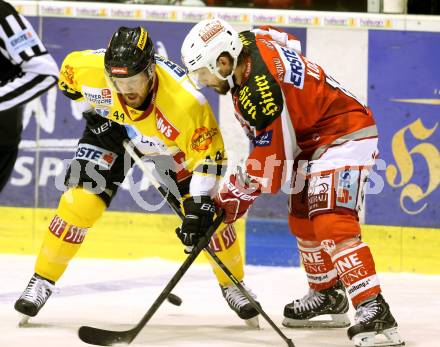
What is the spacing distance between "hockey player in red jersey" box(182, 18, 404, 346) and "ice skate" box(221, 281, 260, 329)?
1.34ft

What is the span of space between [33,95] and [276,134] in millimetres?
851

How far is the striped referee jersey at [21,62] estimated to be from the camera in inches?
138

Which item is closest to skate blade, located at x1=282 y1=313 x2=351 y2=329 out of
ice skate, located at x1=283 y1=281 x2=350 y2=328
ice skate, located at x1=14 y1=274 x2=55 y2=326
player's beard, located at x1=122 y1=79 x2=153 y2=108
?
ice skate, located at x1=283 y1=281 x2=350 y2=328

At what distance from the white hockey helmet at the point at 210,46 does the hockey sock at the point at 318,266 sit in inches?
34.2

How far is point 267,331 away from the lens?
420 centimetres

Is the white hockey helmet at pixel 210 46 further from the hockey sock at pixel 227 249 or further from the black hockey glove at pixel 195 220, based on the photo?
the hockey sock at pixel 227 249

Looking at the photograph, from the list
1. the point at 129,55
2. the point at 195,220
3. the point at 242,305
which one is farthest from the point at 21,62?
the point at 242,305

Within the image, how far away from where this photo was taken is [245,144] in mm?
5977

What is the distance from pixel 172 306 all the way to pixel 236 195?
0.98 meters

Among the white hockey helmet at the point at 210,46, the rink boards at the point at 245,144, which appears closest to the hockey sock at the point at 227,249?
the white hockey helmet at the point at 210,46

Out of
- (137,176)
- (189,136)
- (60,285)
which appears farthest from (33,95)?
(137,176)

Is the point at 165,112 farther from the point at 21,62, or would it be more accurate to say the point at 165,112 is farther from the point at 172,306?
the point at 172,306

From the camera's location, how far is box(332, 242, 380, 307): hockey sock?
3.81m

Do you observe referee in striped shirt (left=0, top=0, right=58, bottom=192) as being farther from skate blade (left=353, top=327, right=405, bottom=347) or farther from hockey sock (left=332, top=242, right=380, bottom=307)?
skate blade (left=353, top=327, right=405, bottom=347)
